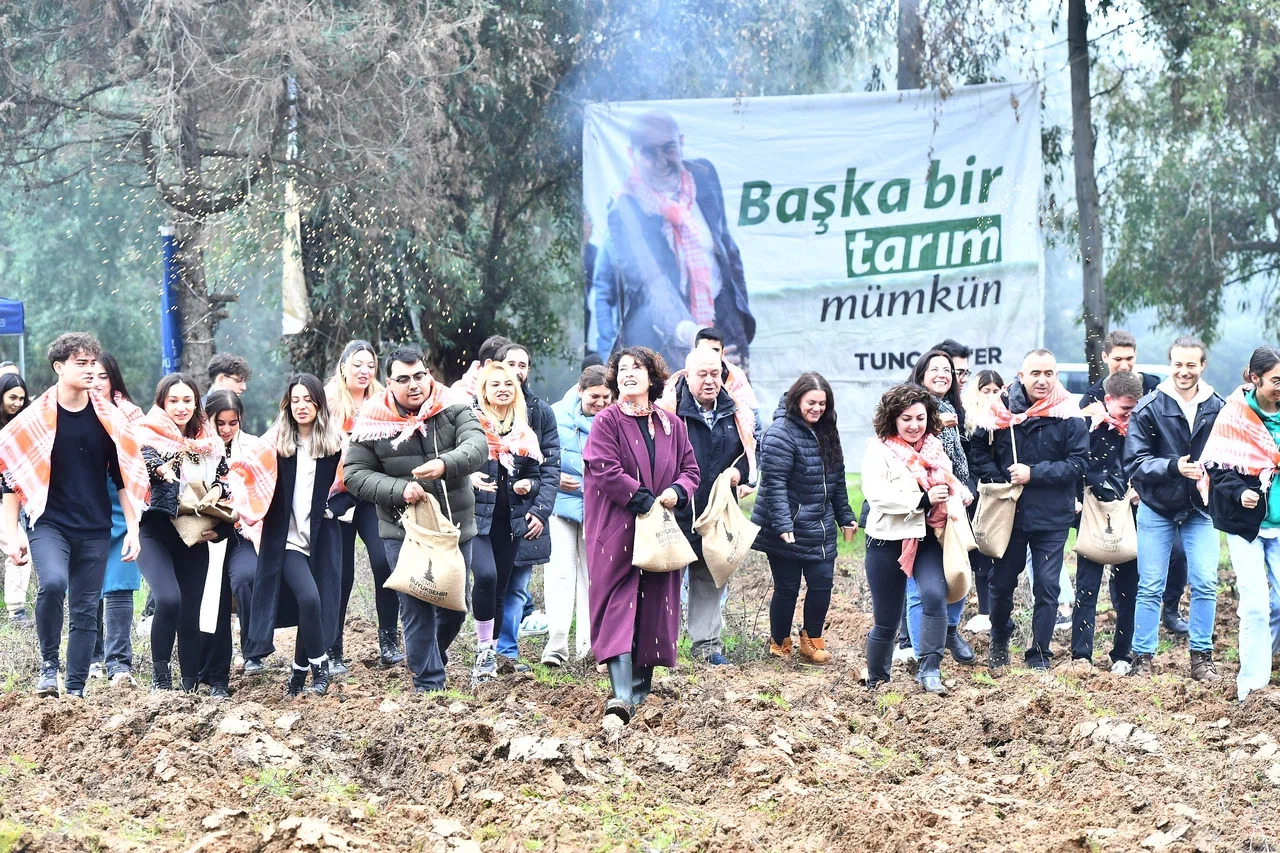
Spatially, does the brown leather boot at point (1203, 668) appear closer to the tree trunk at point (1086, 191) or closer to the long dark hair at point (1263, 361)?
the long dark hair at point (1263, 361)

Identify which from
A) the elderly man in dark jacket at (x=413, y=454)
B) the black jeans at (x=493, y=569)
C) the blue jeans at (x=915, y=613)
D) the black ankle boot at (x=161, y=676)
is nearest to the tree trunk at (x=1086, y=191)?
the blue jeans at (x=915, y=613)

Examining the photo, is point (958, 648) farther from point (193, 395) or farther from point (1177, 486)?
point (193, 395)

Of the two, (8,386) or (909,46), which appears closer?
(8,386)

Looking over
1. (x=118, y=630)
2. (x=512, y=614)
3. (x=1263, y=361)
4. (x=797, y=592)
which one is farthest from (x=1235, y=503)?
(x=118, y=630)

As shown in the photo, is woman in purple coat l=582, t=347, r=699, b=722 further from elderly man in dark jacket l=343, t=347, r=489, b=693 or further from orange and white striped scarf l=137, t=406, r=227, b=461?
orange and white striped scarf l=137, t=406, r=227, b=461

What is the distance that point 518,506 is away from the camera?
862 centimetres

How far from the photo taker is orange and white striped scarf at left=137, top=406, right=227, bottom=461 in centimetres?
763

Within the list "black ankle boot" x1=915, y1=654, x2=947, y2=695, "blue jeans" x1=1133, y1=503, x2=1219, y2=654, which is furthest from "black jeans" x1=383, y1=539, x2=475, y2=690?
"blue jeans" x1=1133, y1=503, x2=1219, y2=654

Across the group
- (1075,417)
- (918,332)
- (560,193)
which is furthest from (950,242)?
(1075,417)

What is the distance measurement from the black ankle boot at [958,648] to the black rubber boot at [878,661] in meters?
1.05

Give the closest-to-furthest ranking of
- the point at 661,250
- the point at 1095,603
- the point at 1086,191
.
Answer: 1. the point at 1095,603
2. the point at 1086,191
3. the point at 661,250

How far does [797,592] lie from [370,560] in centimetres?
256

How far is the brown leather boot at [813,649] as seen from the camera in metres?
9.20

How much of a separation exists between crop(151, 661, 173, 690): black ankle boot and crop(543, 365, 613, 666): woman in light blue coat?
2.09 m
